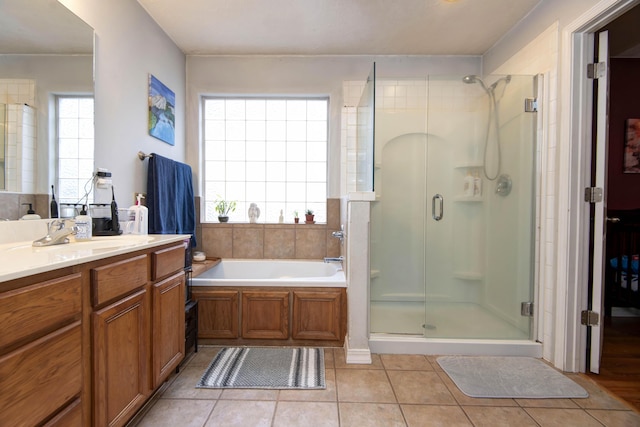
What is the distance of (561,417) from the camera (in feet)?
4.85

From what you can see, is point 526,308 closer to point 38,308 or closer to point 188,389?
point 188,389

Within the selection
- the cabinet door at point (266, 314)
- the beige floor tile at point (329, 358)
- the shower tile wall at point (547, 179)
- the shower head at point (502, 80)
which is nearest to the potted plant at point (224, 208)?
the cabinet door at point (266, 314)

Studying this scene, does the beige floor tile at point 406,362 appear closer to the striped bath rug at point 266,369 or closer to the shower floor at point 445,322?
the shower floor at point 445,322

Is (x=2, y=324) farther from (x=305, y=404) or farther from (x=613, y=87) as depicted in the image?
(x=613, y=87)

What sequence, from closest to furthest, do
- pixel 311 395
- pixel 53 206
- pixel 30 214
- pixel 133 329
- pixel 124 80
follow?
pixel 133 329 < pixel 30 214 < pixel 53 206 < pixel 311 395 < pixel 124 80

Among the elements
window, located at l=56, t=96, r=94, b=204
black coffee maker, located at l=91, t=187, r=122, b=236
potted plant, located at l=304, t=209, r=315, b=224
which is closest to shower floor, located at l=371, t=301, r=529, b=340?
potted plant, located at l=304, t=209, r=315, b=224

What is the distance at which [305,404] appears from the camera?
1.56 meters

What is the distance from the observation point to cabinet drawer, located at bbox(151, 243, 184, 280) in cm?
145

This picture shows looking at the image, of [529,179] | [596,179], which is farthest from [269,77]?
[596,179]

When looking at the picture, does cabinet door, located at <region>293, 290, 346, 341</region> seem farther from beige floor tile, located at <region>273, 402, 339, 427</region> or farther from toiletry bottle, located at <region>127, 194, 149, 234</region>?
toiletry bottle, located at <region>127, 194, 149, 234</region>

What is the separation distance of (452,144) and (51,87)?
246cm

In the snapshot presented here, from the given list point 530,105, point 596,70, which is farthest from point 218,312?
point 596,70

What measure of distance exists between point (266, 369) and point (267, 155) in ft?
6.71

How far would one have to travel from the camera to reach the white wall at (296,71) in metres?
2.95
